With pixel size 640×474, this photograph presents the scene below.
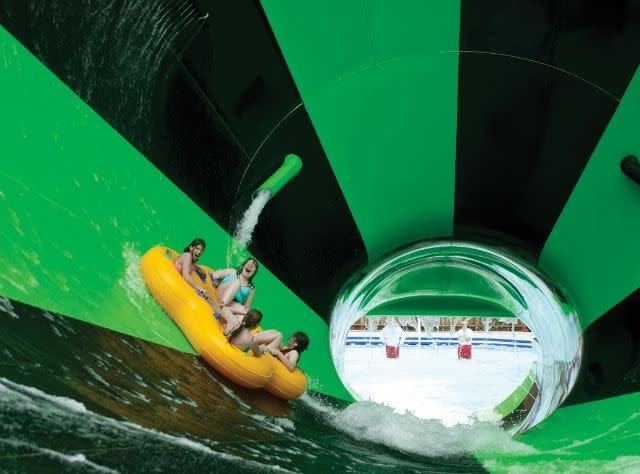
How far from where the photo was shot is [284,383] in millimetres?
2285

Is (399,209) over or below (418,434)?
over

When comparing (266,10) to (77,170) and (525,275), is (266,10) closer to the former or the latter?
(77,170)

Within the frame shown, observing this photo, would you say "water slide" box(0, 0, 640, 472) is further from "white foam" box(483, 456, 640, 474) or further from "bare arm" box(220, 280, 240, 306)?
"bare arm" box(220, 280, 240, 306)

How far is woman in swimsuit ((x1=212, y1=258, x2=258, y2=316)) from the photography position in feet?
7.61

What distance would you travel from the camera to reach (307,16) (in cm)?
268

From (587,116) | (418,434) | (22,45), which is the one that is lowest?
(418,434)

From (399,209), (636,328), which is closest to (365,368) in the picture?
(399,209)

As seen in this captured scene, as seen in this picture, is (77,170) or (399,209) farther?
(399,209)

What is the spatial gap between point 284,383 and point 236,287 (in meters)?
0.38

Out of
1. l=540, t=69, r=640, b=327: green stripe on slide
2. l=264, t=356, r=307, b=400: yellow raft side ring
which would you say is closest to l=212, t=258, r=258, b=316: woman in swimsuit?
l=264, t=356, r=307, b=400: yellow raft side ring

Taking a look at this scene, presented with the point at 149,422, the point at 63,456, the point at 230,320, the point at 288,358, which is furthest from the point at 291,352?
the point at 63,456

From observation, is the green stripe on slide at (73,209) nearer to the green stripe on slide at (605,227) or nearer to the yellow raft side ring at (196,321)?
the yellow raft side ring at (196,321)

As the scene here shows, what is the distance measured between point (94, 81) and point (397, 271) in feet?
8.09

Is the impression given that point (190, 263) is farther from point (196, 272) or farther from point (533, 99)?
point (533, 99)
